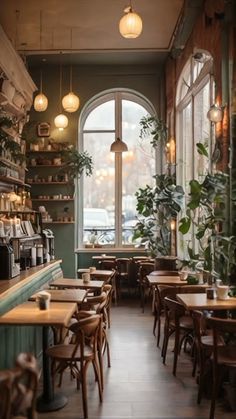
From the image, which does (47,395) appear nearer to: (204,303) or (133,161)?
(204,303)

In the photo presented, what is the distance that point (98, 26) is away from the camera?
25.5 ft

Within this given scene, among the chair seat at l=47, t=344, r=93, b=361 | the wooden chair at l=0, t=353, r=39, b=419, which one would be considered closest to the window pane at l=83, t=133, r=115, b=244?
the chair seat at l=47, t=344, r=93, b=361

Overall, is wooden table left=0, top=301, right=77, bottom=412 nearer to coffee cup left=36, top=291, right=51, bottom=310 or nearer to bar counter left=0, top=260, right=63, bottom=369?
coffee cup left=36, top=291, right=51, bottom=310

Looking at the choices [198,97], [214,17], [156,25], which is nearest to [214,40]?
[214,17]

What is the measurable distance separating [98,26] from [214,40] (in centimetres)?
259

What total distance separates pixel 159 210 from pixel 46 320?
6047mm

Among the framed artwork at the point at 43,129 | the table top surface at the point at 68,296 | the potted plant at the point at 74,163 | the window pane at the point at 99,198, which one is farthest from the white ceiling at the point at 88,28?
the table top surface at the point at 68,296

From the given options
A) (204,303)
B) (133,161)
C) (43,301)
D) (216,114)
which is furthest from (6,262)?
(133,161)

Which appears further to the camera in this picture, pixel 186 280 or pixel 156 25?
pixel 156 25

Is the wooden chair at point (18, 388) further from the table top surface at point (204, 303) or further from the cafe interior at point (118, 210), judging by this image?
the table top surface at point (204, 303)

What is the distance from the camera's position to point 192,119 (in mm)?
7758

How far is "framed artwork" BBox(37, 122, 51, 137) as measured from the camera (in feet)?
31.9

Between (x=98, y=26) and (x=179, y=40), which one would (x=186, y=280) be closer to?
(x=179, y=40)

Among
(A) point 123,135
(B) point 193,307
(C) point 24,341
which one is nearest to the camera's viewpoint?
(B) point 193,307
